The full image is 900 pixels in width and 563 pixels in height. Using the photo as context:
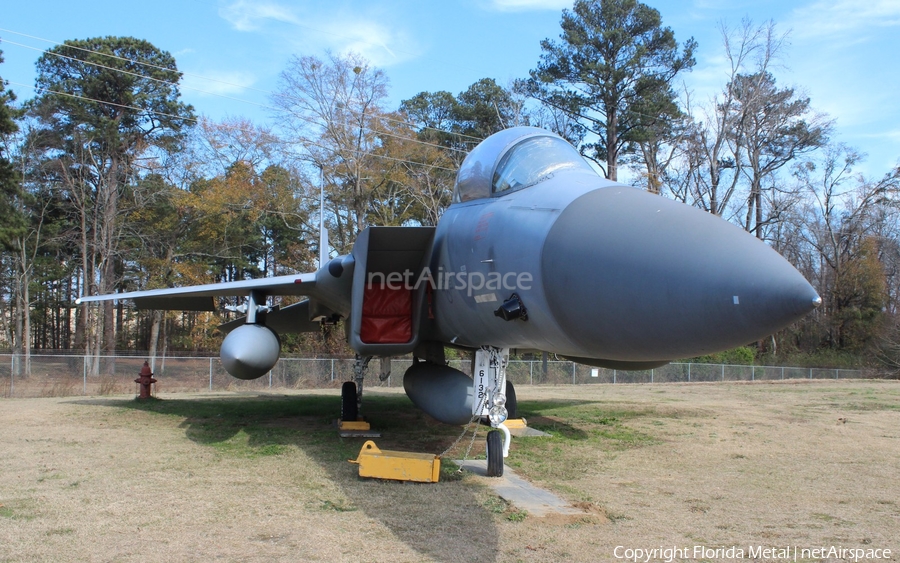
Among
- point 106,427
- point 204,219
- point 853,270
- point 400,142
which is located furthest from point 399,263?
point 853,270

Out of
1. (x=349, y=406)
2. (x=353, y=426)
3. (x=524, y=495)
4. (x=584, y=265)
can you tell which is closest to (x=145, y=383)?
(x=349, y=406)

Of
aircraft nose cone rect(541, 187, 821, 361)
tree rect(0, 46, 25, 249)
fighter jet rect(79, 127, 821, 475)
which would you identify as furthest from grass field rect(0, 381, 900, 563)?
tree rect(0, 46, 25, 249)

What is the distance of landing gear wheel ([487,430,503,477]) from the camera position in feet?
20.3

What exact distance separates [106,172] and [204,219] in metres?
4.80

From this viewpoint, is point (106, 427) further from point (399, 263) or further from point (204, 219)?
point (204, 219)

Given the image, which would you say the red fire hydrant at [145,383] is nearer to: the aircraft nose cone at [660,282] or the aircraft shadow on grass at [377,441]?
the aircraft shadow on grass at [377,441]

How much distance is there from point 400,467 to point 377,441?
2.76m

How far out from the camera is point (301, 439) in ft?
28.5

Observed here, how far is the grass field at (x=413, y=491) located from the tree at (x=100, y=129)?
21840 millimetres

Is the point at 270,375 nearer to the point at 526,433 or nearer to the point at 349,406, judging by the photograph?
the point at 349,406

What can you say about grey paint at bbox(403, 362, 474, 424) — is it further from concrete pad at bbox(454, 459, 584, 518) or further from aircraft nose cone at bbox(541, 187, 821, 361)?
aircraft nose cone at bbox(541, 187, 821, 361)

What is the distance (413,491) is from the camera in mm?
5562

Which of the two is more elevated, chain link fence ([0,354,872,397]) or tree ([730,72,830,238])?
tree ([730,72,830,238])

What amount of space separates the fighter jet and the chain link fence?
8.47m
